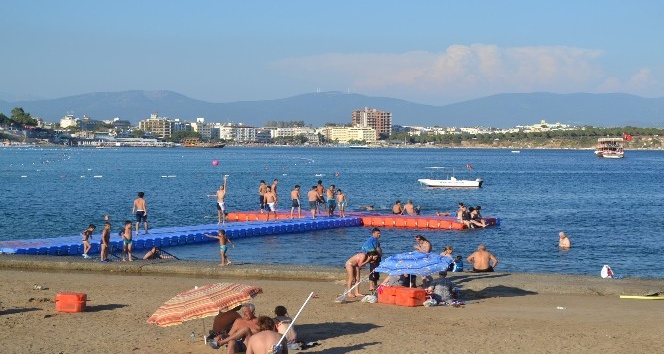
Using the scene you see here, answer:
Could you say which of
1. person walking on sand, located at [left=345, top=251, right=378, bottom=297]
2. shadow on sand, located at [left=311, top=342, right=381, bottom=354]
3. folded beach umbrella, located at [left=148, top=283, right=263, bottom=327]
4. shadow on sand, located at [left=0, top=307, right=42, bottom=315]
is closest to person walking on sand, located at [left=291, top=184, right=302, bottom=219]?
person walking on sand, located at [left=345, top=251, right=378, bottom=297]

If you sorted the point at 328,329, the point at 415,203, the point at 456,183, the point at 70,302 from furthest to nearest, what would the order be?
1. the point at 456,183
2. the point at 415,203
3. the point at 70,302
4. the point at 328,329

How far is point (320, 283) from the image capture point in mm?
20641

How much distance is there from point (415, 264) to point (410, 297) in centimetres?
91

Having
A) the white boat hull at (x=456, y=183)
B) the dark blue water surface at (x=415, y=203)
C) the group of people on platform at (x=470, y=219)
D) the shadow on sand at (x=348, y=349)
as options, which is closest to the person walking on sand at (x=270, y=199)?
the dark blue water surface at (x=415, y=203)

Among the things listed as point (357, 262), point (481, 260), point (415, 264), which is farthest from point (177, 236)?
point (415, 264)

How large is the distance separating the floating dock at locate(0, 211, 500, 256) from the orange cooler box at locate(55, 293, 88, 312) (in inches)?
425

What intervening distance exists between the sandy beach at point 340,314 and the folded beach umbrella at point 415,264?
0.79 m

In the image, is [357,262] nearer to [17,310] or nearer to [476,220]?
[17,310]

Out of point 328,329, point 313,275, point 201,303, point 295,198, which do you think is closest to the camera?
point 201,303

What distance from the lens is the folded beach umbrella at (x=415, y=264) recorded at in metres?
16.4

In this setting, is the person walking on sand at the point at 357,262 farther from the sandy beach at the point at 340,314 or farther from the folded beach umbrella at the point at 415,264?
the folded beach umbrella at the point at 415,264

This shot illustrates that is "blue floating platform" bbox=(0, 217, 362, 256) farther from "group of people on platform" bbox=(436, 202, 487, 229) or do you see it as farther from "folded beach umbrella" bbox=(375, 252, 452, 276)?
"folded beach umbrella" bbox=(375, 252, 452, 276)

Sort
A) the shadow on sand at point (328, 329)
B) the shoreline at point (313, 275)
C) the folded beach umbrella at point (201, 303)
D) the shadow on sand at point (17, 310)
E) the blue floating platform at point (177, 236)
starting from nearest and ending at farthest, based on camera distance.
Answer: the folded beach umbrella at point (201, 303)
the shadow on sand at point (328, 329)
the shadow on sand at point (17, 310)
the shoreline at point (313, 275)
the blue floating platform at point (177, 236)

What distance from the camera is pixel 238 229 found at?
3553 centimetres
